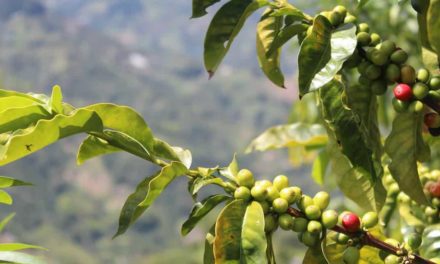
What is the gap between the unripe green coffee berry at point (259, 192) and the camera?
153 centimetres

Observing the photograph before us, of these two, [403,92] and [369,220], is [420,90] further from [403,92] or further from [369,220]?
[369,220]

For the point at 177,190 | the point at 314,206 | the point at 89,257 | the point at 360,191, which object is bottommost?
the point at 177,190

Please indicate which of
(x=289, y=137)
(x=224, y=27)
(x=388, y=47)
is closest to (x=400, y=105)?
(x=388, y=47)

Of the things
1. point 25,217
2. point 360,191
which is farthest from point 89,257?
point 360,191

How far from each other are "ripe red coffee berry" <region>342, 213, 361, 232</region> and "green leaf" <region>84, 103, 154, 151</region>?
469 millimetres

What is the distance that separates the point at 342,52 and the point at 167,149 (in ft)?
1.51

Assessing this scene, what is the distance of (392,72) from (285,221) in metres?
0.45

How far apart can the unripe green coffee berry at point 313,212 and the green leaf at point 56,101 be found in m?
0.59

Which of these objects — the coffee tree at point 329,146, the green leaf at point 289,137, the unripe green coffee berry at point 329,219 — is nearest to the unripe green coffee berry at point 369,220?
the coffee tree at point 329,146

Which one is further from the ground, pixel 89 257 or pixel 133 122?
pixel 133 122

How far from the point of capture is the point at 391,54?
64.7 inches

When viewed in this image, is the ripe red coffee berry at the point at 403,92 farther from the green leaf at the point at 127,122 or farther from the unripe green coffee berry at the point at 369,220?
the green leaf at the point at 127,122

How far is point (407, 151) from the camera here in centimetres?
181

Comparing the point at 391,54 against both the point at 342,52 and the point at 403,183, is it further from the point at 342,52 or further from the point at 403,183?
the point at 403,183
